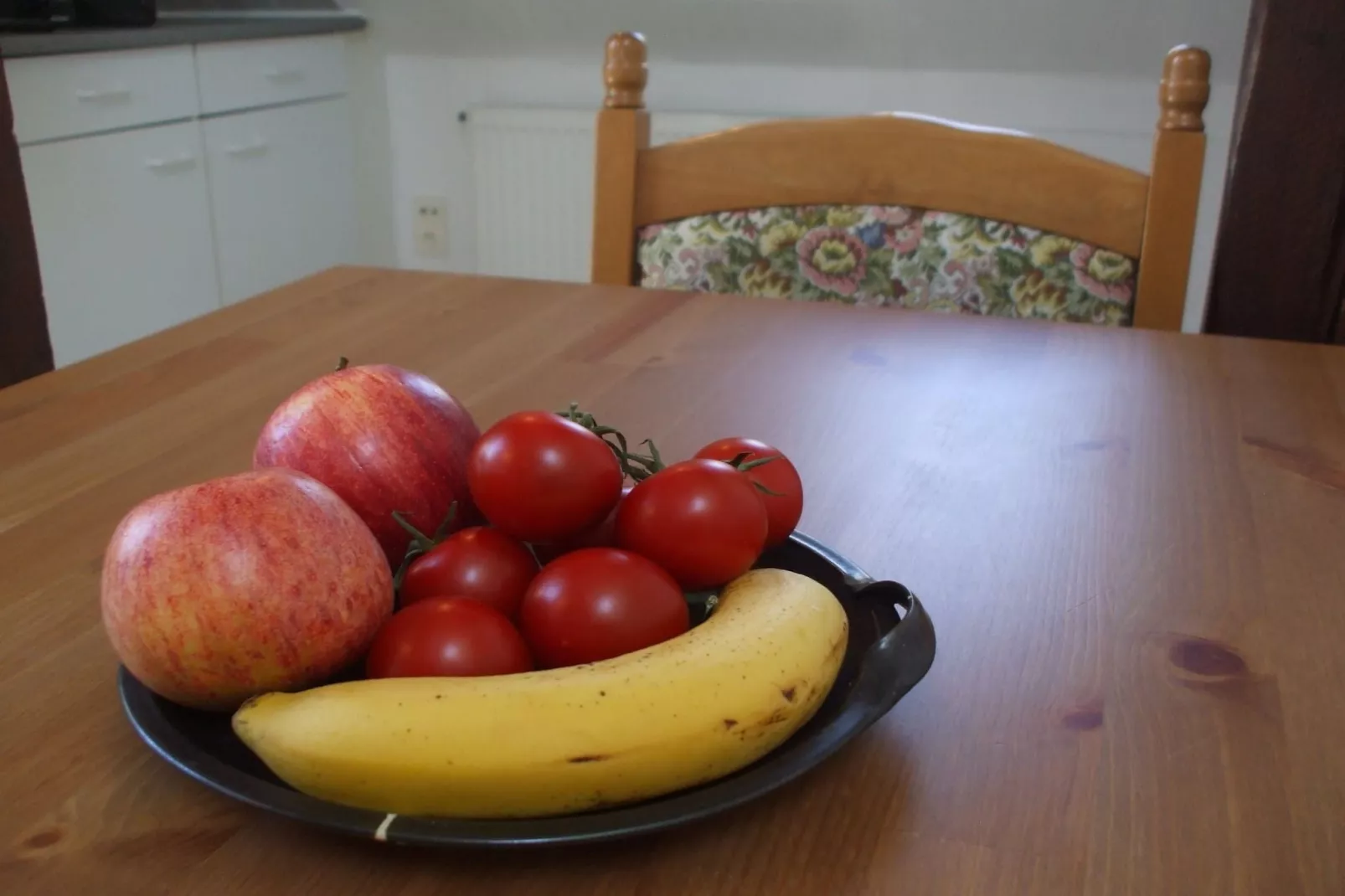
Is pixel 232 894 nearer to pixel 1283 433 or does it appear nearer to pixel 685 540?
pixel 685 540

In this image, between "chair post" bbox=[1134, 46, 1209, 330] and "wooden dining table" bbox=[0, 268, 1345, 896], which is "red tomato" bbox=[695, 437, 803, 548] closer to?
"wooden dining table" bbox=[0, 268, 1345, 896]

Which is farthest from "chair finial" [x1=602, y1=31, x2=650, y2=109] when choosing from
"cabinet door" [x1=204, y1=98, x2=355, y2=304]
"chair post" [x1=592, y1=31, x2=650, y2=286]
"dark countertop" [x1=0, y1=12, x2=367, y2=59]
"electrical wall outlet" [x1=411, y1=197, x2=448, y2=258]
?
"electrical wall outlet" [x1=411, y1=197, x2=448, y2=258]

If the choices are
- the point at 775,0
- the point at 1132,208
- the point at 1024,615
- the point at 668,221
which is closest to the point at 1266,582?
the point at 1024,615

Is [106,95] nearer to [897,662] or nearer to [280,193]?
[280,193]

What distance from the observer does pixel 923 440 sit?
0.87 m

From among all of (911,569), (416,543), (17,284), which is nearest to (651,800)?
(416,543)

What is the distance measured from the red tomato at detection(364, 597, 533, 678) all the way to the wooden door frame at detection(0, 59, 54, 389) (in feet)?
3.81

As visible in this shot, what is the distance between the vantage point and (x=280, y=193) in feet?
9.52

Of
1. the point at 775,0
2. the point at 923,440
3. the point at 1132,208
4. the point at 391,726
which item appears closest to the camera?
the point at 391,726

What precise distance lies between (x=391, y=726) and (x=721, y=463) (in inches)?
7.2

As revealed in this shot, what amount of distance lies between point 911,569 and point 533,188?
2453 millimetres

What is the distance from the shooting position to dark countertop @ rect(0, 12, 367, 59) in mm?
2158

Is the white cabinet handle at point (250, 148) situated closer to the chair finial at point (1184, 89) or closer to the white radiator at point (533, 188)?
the white radiator at point (533, 188)

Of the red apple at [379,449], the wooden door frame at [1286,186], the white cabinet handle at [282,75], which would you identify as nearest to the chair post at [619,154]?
the wooden door frame at [1286,186]
